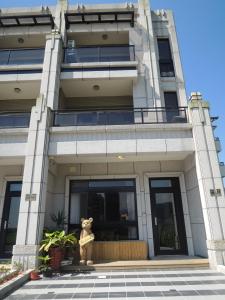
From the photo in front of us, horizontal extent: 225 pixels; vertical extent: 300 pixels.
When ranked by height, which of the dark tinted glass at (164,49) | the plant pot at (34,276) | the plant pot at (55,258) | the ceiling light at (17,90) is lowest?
the plant pot at (34,276)

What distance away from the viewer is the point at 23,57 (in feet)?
41.7

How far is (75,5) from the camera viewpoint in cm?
1460

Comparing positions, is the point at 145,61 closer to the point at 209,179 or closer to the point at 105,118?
the point at 105,118

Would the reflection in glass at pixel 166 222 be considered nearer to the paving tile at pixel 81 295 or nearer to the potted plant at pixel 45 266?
the potted plant at pixel 45 266

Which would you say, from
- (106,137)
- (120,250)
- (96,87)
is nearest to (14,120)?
(106,137)

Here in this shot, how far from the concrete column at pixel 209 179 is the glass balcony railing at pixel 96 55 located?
534cm

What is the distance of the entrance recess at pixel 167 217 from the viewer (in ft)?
32.6

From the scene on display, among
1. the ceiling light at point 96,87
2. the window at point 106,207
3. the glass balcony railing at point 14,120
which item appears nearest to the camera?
the glass balcony railing at point 14,120

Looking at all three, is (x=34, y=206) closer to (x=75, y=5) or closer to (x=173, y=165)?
(x=173, y=165)

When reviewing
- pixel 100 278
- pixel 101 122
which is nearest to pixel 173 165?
pixel 101 122

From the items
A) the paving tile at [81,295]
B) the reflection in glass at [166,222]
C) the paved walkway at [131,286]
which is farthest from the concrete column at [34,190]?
the reflection in glass at [166,222]

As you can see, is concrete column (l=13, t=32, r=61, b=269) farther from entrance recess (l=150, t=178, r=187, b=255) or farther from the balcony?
entrance recess (l=150, t=178, r=187, b=255)

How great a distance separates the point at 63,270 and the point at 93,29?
13558 millimetres

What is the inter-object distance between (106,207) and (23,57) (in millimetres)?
9601
